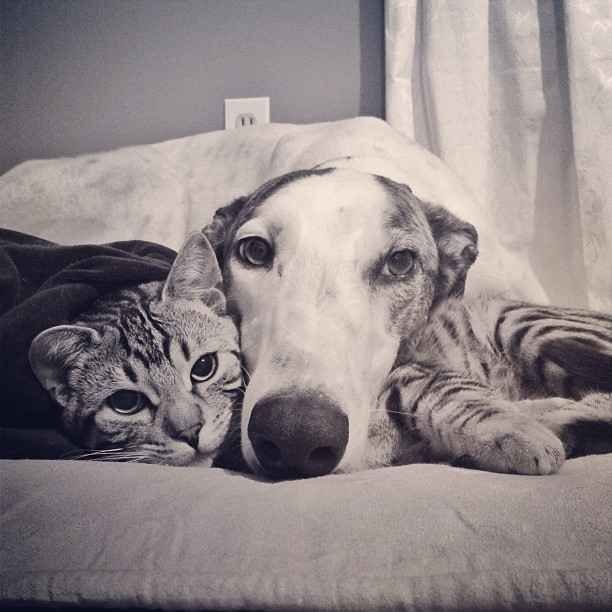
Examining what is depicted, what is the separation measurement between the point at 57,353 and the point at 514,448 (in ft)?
1.83

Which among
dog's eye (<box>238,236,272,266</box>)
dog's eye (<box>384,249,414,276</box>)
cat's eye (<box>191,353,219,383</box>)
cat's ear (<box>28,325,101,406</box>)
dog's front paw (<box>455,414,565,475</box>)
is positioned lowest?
dog's front paw (<box>455,414,565,475</box>)

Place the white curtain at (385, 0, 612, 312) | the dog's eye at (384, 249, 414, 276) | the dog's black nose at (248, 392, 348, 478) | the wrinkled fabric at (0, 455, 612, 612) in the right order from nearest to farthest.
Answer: the wrinkled fabric at (0, 455, 612, 612), the dog's black nose at (248, 392, 348, 478), the dog's eye at (384, 249, 414, 276), the white curtain at (385, 0, 612, 312)

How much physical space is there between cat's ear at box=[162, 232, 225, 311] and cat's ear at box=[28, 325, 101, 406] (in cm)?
12

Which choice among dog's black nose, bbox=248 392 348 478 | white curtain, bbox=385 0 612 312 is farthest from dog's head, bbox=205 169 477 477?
white curtain, bbox=385 0 612 312

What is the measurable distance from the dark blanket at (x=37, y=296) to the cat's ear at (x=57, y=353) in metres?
0.01

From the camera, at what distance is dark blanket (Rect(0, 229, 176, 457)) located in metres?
0.62

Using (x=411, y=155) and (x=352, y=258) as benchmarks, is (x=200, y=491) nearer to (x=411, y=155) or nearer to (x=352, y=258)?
(x=352, y=258)

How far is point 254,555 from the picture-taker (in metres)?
0.45

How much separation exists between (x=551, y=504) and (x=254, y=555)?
0.28 metres

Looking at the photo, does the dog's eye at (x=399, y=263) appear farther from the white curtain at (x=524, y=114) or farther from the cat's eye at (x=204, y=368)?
the white curtain at (x=524, y=114)

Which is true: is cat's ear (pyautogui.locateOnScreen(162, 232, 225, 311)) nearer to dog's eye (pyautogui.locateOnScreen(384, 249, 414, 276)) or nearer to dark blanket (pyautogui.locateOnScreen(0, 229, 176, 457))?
dark blanket (pyautogui.locateOnScreen(0, 229, 176, 457))

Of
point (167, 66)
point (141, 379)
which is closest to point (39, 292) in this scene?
point (141, 379)

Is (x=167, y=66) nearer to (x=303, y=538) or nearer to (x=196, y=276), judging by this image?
(x=196, y=276)

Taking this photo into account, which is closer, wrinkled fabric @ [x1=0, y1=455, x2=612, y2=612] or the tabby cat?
wrinkled fabric @ [x1=0, y1=455, x2=612, y2=612]
